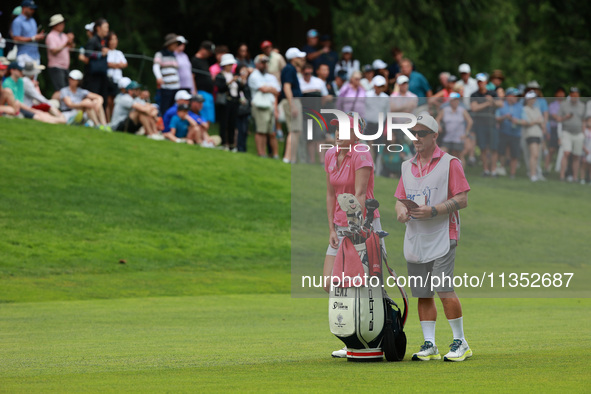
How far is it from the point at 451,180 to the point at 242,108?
1629 cm

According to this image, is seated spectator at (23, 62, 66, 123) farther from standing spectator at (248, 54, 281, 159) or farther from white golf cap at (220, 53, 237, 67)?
standing spectator at (248, 54, 281, 159)

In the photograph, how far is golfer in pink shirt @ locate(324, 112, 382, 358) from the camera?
9.84 m

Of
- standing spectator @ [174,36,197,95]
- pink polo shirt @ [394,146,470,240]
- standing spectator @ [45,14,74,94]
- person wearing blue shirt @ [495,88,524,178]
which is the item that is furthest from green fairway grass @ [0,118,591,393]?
standing spectator @ [174,36,197,95]

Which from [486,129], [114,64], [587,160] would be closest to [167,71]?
[114,64]

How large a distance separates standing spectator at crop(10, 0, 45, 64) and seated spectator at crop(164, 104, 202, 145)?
147 inches

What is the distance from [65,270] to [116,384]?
37.0ft

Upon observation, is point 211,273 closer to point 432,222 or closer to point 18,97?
point 18,97

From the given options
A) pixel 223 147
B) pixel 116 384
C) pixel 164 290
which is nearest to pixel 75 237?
pixel 164 290

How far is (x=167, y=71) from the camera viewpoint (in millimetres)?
24578

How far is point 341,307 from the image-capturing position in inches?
382

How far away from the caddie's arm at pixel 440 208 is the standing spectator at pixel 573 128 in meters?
4.50

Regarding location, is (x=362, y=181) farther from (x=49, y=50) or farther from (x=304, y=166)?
(x=49, y=50)

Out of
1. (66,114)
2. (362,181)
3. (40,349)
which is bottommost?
(40,349)

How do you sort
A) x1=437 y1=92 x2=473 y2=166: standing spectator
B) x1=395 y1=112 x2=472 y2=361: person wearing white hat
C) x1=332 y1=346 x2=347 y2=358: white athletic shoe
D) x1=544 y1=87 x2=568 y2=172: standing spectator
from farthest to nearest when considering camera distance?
x1=544 y1=87 x2=568 y2=172: standing spectator < x1=437 y1=92 x2=473 y2=166: standing spectator < x1=332 y1=346 x2=347 y2=358: white athletic shoe < x1=395 y1=112 x2=472 y2=361: person wearing white hat
